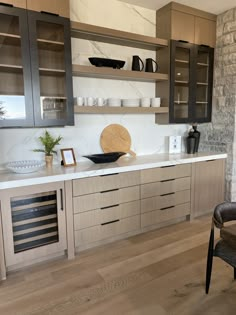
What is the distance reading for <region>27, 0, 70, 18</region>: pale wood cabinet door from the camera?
2.09 m

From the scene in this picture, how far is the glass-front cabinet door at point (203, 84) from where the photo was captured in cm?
319

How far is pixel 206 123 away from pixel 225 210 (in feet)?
6.87

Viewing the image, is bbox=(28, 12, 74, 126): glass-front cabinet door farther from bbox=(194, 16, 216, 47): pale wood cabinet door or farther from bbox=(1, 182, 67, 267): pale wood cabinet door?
bbox=(194, 16, 216, 47): pale wood cabinet door

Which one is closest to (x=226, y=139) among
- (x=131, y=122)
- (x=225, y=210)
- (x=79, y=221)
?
(x=131, y=122)

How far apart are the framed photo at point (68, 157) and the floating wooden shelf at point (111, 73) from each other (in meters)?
0.85

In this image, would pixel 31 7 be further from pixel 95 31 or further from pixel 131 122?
pixel 131 122

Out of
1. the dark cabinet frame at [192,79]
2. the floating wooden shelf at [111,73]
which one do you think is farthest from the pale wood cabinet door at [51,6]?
the dark cabinet frame at [192,79]

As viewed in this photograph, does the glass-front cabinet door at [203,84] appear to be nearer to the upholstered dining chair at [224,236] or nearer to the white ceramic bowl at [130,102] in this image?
the white ceramic bowl at [130,102]

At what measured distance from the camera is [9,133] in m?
2.43

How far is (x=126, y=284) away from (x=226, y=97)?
268cm

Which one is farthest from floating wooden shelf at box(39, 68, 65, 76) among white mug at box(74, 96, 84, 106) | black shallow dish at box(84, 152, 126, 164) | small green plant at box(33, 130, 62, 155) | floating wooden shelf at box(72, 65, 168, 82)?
black shallow dish at box(84, 152, 126, 164)

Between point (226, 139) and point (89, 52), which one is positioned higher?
point (89, 52)

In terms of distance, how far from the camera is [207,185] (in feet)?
10.2

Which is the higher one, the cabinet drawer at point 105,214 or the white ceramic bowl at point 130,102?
the white ceramic bowl at point 130,102
